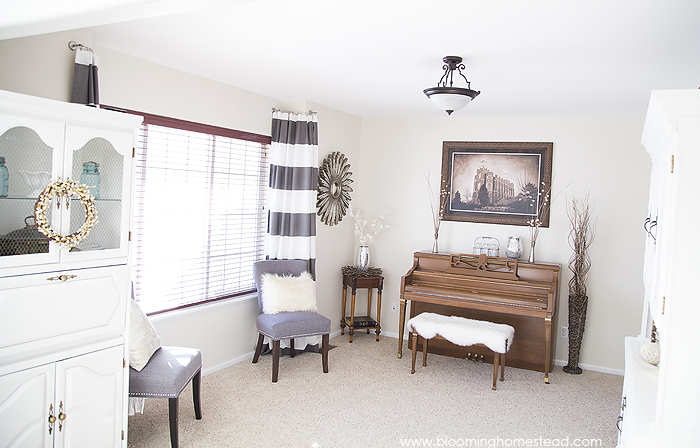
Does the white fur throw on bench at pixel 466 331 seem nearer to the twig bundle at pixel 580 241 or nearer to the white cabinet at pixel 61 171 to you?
the twig bundle at pixel 580 241

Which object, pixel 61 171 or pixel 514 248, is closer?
pixel 61 171

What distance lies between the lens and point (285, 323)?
13.4 ft

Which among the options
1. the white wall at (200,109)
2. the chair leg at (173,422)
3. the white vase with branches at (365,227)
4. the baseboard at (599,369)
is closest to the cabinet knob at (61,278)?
the chair leg at (173,422)

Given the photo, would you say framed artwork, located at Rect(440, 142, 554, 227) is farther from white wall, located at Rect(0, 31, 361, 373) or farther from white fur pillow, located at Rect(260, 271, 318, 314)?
white fur pillow, located at Rect(260, 271, 318, 314)

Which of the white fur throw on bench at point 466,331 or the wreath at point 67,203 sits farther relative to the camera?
the white fur throw on bench at point 466,331

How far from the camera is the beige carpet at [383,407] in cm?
321

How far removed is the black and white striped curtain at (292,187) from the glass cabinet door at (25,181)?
96.2 inches

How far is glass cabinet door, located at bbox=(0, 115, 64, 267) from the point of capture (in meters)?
2.15

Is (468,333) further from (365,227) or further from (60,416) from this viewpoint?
(60,416)

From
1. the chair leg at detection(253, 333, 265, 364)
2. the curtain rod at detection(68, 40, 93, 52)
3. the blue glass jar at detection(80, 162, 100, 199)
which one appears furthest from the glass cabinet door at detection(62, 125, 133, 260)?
the chair leg at detection(253, 333, 265, 364)

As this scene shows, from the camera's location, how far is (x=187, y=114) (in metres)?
3.86

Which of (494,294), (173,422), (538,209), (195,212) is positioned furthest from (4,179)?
(538,209)

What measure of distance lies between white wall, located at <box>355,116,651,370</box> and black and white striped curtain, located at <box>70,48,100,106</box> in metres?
3.35

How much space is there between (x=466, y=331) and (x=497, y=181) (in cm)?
170
